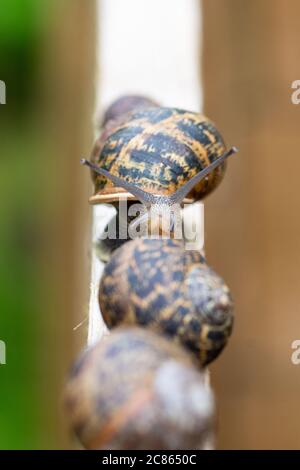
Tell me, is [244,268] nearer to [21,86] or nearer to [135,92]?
[135,92]

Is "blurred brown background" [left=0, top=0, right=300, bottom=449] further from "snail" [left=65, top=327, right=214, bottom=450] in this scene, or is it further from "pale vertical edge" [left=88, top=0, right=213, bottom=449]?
"snail" [left=65, top=327, right=214, bottom=450]

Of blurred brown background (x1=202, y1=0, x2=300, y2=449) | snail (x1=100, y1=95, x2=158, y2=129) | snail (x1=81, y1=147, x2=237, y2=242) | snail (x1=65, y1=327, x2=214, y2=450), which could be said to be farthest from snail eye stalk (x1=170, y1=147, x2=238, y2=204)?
snail (x1=65, y1=327, x2=214, y2=450)

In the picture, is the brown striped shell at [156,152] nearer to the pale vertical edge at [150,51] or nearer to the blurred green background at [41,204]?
the blurred green background at [41,204]

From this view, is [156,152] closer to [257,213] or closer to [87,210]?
[87,210]
